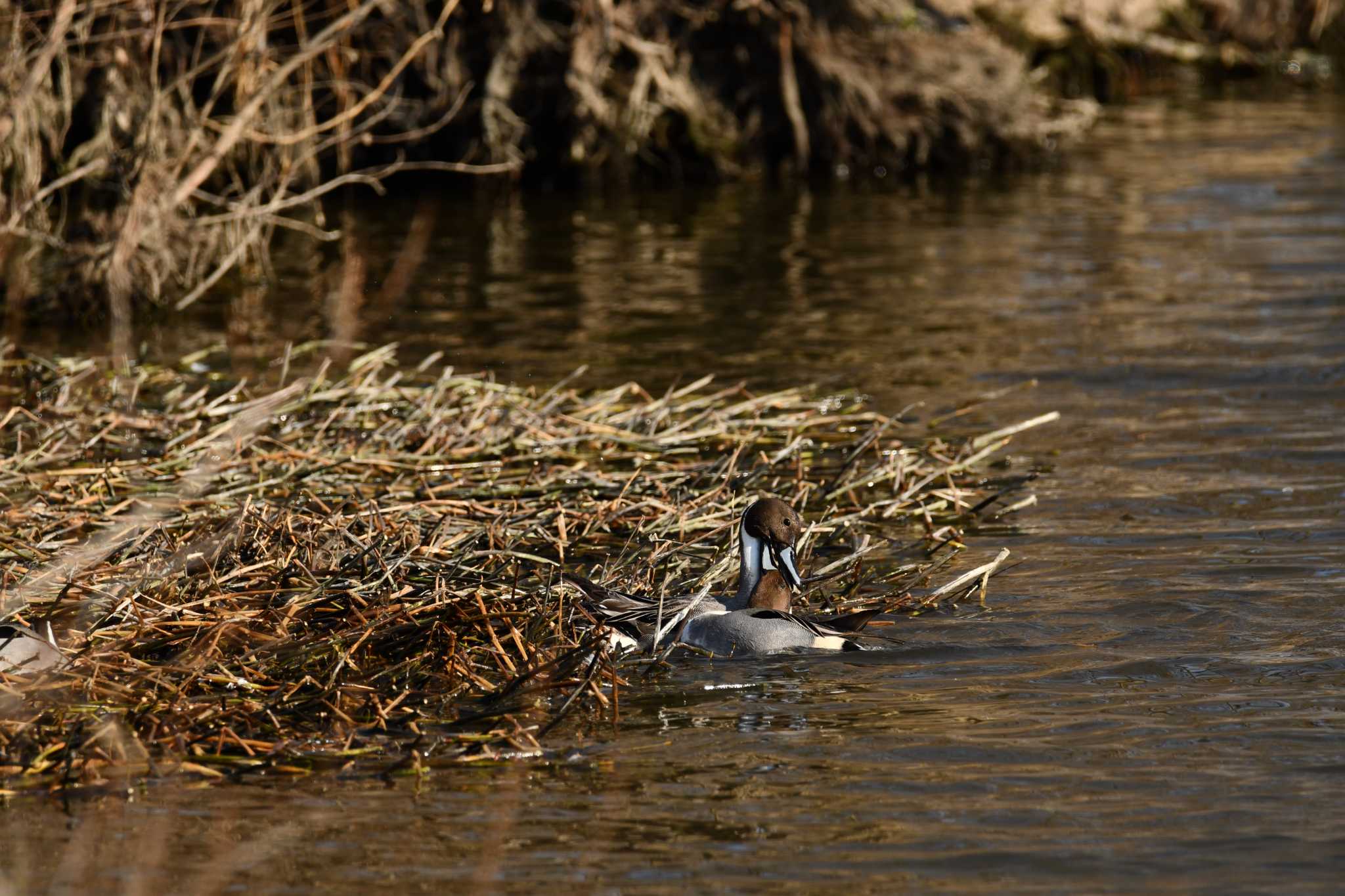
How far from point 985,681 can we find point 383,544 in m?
2.29

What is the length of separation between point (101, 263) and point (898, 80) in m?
9.00

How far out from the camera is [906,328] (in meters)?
12.9

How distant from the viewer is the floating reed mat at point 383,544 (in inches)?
227

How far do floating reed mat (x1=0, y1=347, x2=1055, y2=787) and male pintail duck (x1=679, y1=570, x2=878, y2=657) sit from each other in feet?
0.49

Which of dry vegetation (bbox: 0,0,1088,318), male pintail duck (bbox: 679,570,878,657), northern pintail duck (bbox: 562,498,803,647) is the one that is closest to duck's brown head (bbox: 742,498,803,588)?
northern pintail duck (bbox: 562,498,803,647)

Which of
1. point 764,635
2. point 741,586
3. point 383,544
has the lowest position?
point 764,635

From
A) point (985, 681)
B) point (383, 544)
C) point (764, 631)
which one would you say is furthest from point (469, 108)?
point (985, 681)

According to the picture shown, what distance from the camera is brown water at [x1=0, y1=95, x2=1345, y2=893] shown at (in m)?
4.89

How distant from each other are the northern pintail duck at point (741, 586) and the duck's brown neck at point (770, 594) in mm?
17

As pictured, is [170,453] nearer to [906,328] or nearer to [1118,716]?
[1118,716]

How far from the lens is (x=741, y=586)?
673cm

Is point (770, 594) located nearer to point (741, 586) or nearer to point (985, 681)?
point (741, 586)

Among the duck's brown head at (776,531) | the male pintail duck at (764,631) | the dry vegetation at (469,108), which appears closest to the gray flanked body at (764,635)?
the male pintail duck at (764,631)

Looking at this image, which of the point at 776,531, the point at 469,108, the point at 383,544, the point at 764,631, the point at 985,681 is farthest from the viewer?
the point at 469,108
